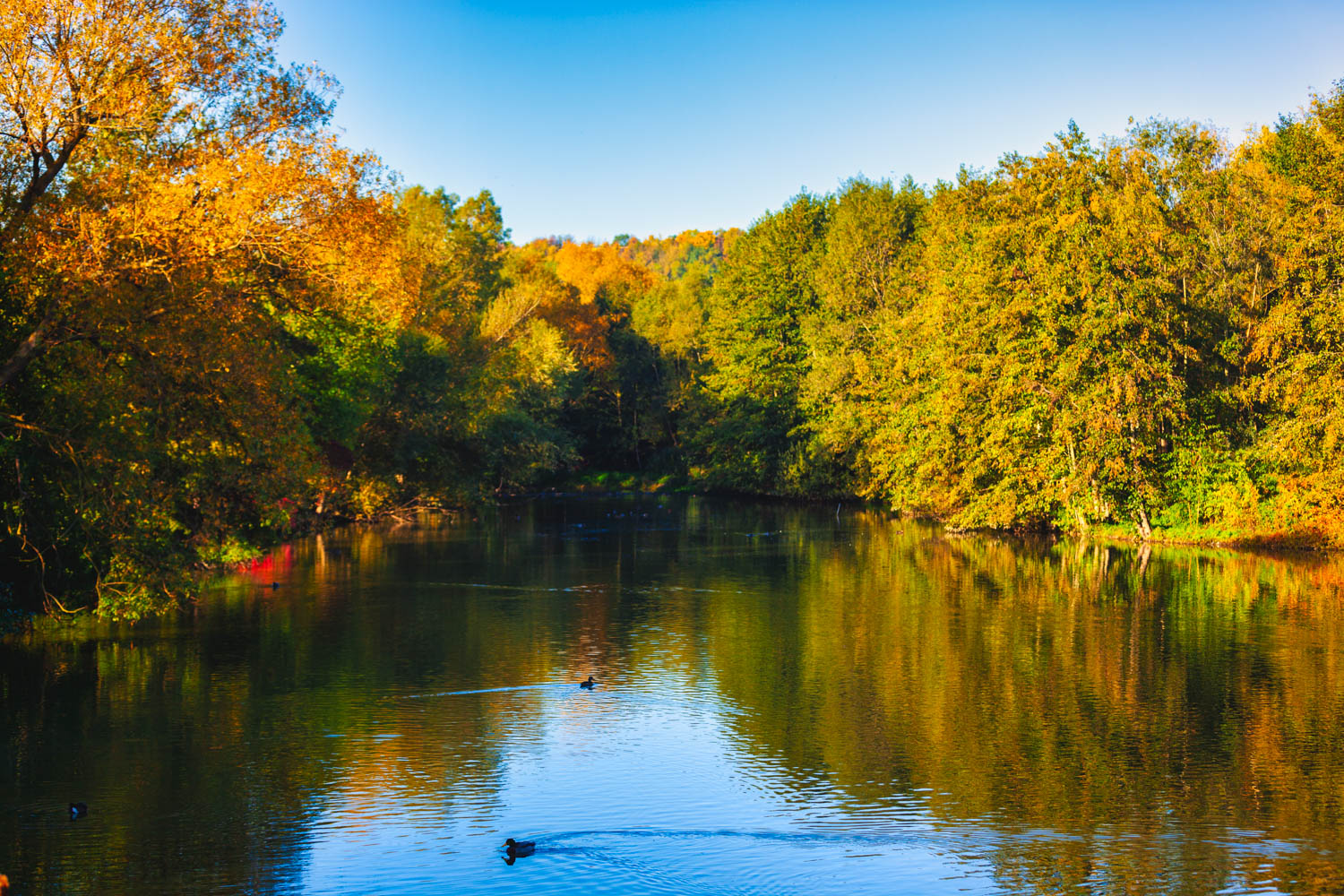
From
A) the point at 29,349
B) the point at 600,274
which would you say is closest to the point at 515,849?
the point at 29,349

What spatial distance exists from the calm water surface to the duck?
0.22 metres

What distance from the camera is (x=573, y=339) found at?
81.4 meters

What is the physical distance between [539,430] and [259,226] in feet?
126

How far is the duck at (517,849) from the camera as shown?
11742mm

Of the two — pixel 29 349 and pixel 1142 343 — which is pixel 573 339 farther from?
pixel 29 349

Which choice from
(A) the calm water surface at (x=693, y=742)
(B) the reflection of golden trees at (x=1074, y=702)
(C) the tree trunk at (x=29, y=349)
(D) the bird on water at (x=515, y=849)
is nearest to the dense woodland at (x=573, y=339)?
(C) the tree trunk at (x=29, y=349)

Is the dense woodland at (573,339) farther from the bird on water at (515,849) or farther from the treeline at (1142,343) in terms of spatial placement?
the bird on water at (515,849)

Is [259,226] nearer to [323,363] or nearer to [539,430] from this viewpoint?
[323,363]

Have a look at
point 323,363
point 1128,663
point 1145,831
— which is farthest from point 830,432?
point 1145,831

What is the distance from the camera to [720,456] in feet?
228

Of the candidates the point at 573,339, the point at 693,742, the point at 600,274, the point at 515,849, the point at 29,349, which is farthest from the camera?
the point at 600,274

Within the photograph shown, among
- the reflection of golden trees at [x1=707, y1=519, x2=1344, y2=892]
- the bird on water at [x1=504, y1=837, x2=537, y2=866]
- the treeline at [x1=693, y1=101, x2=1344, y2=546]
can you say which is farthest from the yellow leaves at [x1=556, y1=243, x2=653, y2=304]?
the bird on water at [x1=504, y1=837, x2=537, y2=866]

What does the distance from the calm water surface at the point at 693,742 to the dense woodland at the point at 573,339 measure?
12.0 feet

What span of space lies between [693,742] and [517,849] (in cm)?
473
